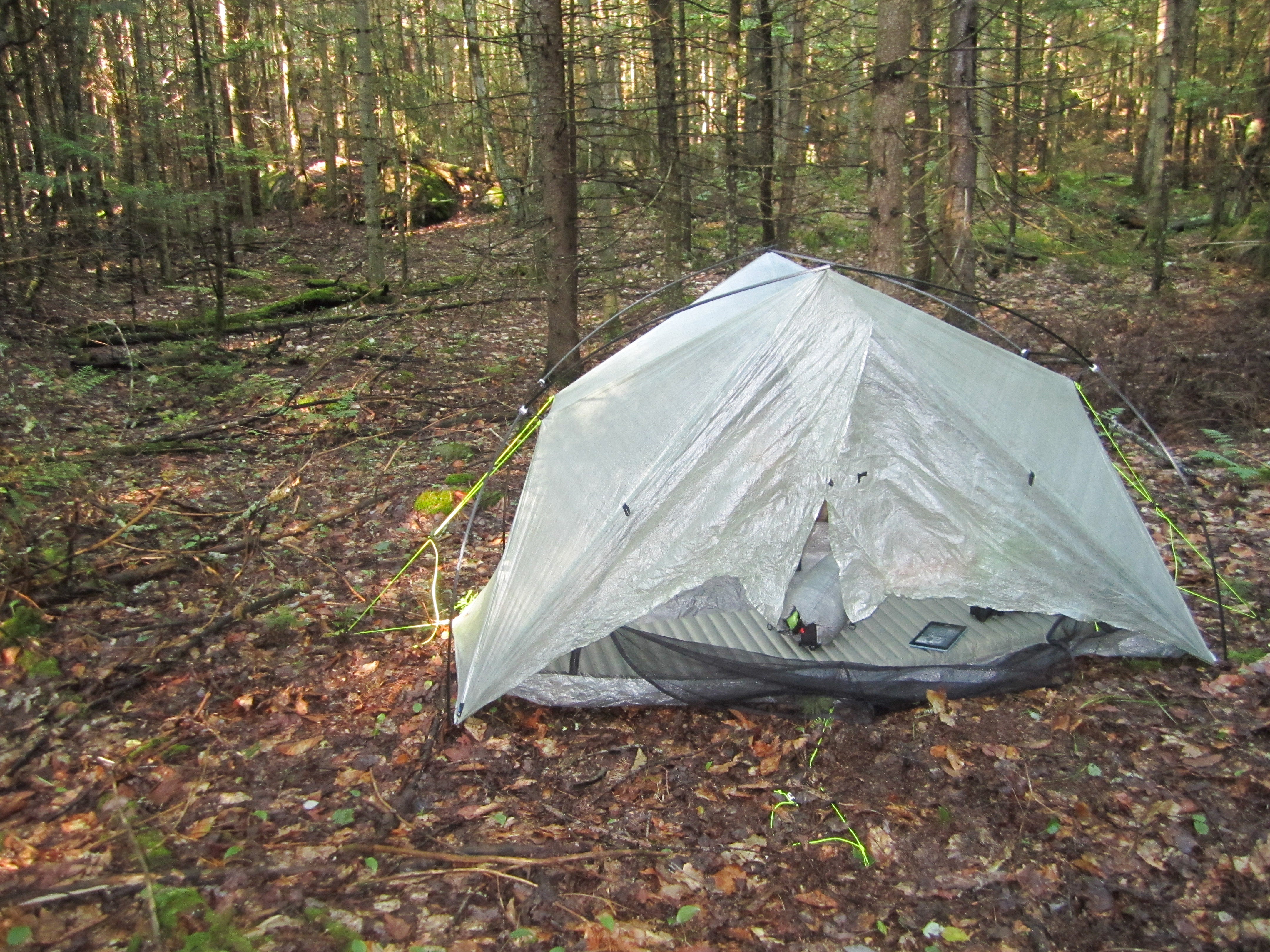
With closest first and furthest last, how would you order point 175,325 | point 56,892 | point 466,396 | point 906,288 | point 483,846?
point 56,892, point 483,846, point 906,288, point 466,396, point 175,325

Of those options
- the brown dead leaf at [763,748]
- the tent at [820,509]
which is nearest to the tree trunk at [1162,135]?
the tent at [820,509]

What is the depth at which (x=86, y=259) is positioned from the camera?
9898 mm

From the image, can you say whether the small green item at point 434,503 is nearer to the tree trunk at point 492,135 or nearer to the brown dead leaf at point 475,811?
the brown dead leaf at point 475,811

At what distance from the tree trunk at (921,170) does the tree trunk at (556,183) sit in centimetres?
329

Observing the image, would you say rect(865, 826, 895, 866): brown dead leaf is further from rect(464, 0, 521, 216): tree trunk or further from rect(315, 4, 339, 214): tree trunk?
rect(315, 4, 339, 214): tree trunk

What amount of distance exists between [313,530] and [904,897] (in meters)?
4.85

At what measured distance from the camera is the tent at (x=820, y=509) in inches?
166

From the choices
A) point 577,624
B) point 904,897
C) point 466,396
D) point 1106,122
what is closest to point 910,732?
point 904,897

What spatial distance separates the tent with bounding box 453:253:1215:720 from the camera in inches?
166

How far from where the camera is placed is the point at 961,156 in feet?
29.1

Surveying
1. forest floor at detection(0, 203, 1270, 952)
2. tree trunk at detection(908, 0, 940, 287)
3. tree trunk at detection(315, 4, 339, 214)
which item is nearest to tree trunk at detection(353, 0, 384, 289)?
tree trunk at detection(315, 4, 339, 214)

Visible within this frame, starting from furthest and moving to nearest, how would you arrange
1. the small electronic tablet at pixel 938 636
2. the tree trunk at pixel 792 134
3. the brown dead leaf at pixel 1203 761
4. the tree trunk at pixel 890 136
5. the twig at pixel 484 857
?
the tree trunk at pixel 792 134 → the tree trunk at pixel 890 136 → the small electronic tablet at pixel 938 636 → the brown dead leaf at pixel 1203 761 → the twig at pixel 484 857

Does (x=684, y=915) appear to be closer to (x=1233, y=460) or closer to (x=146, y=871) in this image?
(x=146, y=871)

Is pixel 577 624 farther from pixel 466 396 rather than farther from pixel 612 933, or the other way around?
pixel 466 396
